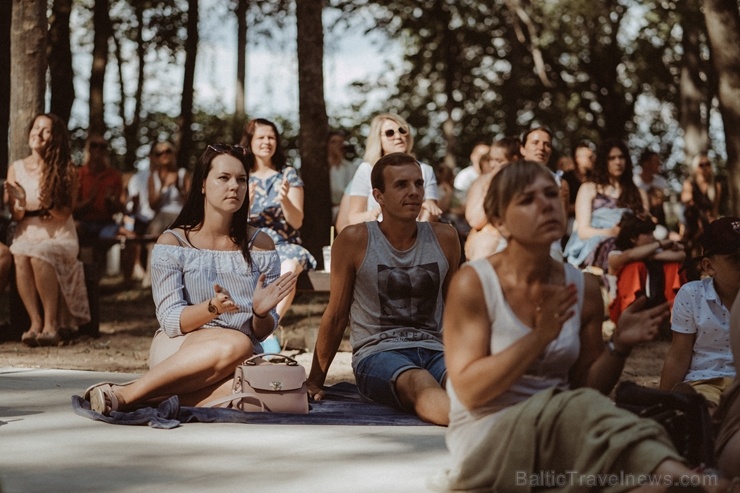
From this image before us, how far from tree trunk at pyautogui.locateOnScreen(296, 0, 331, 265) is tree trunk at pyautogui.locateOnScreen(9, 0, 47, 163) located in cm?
289

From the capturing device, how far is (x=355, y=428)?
6172 millimetres

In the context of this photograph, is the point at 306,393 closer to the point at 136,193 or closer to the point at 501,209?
the point at 501,209

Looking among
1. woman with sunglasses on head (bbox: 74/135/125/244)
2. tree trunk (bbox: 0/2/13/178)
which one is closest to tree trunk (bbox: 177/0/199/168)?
woman with sunglasses on head (bbox: 74/135/125/244)

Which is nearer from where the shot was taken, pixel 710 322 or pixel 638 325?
pixel 638 325

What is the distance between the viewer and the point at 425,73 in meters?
35.6

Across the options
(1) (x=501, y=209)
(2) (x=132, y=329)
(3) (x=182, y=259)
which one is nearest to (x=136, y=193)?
(2) (x=132, y=329)

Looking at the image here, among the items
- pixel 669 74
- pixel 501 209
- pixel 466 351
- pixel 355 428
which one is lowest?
pixel 355 428

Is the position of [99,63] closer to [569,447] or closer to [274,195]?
[274,195]

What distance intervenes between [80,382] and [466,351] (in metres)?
4.38

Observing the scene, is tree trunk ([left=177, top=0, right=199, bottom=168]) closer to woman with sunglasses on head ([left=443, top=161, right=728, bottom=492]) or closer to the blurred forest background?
the blurred forest background

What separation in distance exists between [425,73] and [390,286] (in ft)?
96.1

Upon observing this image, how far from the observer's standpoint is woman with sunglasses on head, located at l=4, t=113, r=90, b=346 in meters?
10.4

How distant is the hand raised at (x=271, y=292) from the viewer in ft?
20.5

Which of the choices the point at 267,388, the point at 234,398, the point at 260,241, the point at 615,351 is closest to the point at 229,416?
the point at 234,398
